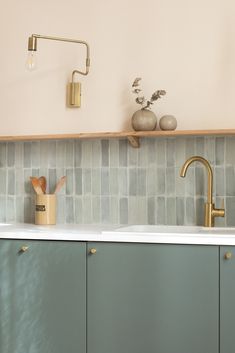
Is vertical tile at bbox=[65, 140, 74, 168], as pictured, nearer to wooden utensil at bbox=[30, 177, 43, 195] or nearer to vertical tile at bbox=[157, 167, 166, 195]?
wooden utensil at bbox=[30, 177, 43, 195]

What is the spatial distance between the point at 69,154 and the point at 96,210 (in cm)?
35

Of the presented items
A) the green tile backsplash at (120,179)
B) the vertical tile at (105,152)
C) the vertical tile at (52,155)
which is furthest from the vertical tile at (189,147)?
the vertical tile at (52,155)

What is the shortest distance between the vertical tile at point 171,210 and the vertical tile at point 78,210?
0.49 meters

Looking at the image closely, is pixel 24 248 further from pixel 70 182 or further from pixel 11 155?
pixel 11 155

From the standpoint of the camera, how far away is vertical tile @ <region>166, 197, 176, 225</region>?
10.6 feet

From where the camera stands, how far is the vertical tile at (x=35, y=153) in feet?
11.5

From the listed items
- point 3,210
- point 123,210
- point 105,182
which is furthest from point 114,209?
point 3,210

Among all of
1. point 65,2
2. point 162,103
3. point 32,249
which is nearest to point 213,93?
point 162,103

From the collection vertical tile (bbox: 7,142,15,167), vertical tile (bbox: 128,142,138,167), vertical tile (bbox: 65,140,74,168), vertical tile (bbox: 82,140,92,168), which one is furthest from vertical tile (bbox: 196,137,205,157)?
vertical tile (bbox: 7,142,15,167)

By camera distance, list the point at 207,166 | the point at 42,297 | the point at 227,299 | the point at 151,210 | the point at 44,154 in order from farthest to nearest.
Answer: the point at 44,154, the point at 151,210, the point at 207,166, the point at 42,297, the point at 227,299

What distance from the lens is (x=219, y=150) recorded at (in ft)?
10.4

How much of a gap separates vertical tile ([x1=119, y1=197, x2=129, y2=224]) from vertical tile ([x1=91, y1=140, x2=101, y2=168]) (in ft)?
0.77

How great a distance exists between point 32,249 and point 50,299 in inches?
9.9

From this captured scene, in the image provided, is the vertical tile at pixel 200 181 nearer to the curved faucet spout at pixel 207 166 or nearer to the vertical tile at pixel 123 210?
the curved faucet spout at pixel 207 166
